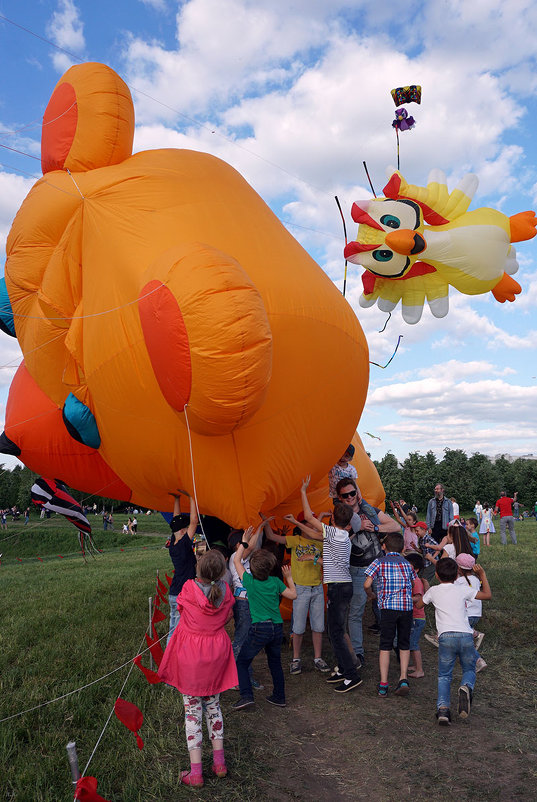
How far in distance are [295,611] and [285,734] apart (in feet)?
5.00

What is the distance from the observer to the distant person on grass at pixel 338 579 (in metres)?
5.09

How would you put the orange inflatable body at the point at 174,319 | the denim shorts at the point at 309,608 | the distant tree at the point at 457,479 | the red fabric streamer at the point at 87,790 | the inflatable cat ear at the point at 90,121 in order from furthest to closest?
1. the distant tree at the point at 457,479
2. the denim shorts at the point at 309,608
3. the inflatable cat ear at the point at 90,121
4. the orange inflatable body at the point at 174,319
5. the red fabric streamer at the point at 87,790

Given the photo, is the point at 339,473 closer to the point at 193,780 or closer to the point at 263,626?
the point at 263,626

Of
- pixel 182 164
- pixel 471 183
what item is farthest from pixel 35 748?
pixel 471 183

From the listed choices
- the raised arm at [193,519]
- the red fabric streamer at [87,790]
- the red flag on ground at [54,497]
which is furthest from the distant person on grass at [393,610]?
the red flag on ground at [54,497]

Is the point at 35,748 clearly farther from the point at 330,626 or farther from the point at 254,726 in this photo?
the point at 330,626

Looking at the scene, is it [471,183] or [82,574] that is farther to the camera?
[82,574]

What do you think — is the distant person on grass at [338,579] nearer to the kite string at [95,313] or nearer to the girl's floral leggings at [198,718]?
the girl's floral leggings at [198,718]

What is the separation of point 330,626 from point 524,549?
11459 mm

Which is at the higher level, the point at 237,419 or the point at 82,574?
the point at 237,419

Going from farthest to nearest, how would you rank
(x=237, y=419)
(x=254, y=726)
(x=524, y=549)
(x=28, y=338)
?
1. (x=524, y=549)
2. (x=28, y=338)
3. (x=254, y=726)
4. (x=237, y=419)

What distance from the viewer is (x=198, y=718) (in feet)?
11.8

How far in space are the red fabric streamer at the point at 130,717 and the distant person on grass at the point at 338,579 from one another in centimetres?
189

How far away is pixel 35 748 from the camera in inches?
160
